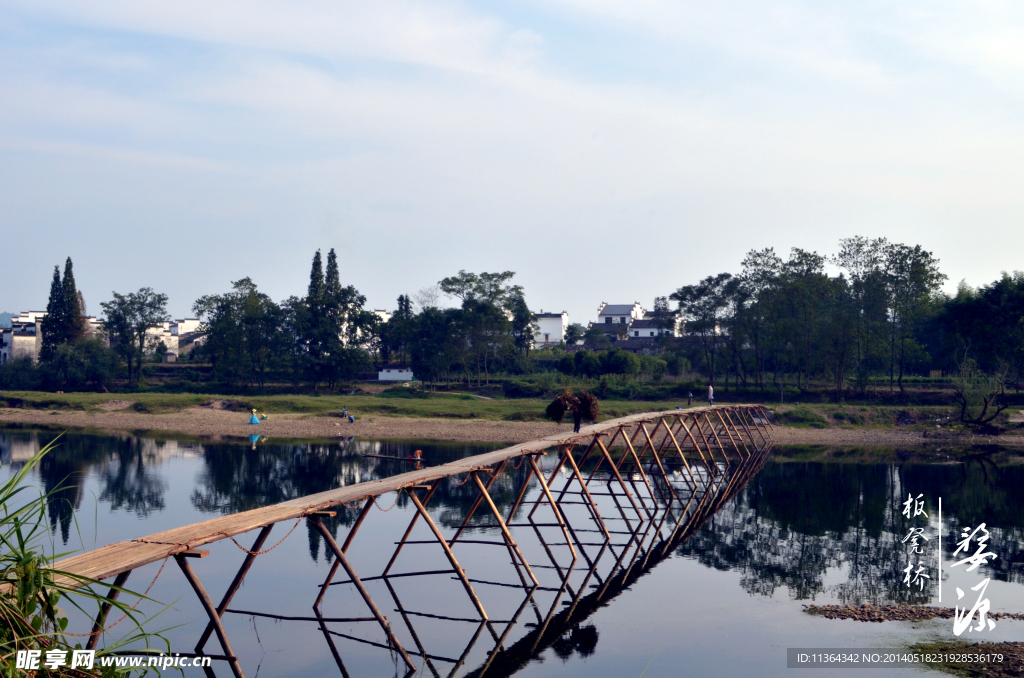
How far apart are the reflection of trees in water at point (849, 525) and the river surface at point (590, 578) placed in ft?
0.31

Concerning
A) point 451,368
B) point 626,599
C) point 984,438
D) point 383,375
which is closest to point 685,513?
point 626,599

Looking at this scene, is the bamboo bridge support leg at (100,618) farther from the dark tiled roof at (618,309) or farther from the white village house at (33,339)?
the dark tiled roof at (618,309)

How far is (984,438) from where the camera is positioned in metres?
44.2

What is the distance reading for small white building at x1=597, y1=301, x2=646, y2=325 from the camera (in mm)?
112375

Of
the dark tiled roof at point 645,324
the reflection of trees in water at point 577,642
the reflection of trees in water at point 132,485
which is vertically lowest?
the reflection of trees in water at point 132,485

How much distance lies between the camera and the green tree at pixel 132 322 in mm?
70188

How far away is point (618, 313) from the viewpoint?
11450cm

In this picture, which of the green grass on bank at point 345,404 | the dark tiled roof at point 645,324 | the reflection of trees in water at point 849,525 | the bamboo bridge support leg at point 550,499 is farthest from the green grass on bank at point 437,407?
the dark tiled roof at point 645,324

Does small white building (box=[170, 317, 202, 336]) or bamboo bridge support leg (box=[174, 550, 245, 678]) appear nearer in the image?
bamboo bridge support leg (box=[174, 550, 245, 678])

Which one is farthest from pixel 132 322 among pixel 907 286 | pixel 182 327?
pixel 907 286

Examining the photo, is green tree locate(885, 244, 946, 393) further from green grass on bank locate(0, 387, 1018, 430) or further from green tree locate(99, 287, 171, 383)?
green tree locate(99, 287, 171, 383)

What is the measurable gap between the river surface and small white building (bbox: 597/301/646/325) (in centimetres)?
7902

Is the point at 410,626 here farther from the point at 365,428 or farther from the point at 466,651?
the point at 365,428

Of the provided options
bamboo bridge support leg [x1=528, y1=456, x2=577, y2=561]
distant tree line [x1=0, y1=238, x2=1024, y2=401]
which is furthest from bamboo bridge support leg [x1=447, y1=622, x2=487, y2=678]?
distant tree line [x1=0, y1=238, x2=1024, y2=401]
